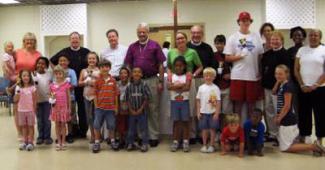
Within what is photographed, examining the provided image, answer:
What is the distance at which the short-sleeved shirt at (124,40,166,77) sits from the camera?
4555 mm

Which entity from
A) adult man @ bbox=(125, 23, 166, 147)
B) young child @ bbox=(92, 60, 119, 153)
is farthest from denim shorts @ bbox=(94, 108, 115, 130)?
adult man @ bbox=(125, 23, 166, 147)

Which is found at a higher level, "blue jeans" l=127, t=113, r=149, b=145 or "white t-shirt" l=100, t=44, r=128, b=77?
"white t-shirt" l=100, t=44, r=128, b=77

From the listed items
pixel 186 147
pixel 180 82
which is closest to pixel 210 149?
pixel 186 147

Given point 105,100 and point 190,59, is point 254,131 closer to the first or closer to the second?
point 190,59

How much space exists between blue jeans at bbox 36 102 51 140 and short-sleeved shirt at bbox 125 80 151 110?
1.16 meters

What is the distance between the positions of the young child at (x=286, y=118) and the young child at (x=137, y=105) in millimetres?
1519

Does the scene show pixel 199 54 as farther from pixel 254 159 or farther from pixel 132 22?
pixel 132 22

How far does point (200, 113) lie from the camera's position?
4336 millimetres

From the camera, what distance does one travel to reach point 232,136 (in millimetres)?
4129

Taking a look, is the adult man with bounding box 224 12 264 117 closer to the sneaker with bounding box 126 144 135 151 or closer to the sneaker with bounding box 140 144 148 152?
the sneaker with bounding box 140 144 148 152

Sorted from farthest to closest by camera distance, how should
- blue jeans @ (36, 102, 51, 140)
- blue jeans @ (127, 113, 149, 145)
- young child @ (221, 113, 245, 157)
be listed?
1. blue jeans @ (36, 102, 51, 140)
2. blue jeans @ (127, 113, 149, 145)
3. young child @ (221, 113, 245, 157)

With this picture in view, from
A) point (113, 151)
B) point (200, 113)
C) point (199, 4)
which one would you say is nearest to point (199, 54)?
point (200, 113)

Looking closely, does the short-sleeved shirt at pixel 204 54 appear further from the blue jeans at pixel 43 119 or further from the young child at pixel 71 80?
the blue jeans at pixel 43 119

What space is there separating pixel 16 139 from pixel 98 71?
1703 mm
